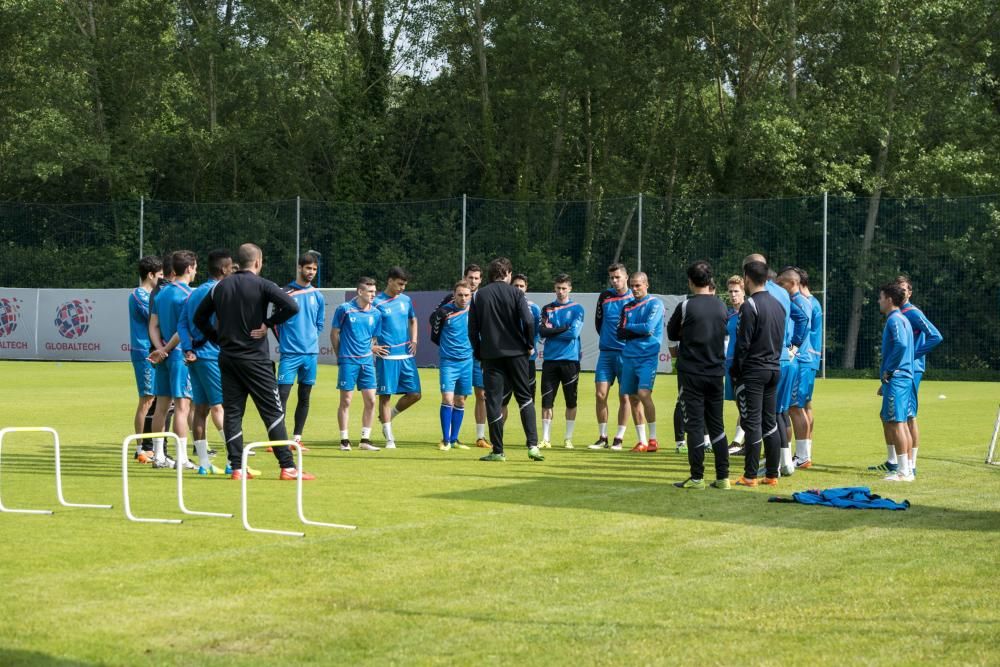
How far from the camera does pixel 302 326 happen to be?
14.3 meters

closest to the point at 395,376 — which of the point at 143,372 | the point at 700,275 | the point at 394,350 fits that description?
the point at 394,350

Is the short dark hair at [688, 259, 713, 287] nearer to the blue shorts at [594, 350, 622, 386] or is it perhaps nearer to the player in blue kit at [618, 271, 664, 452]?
the player in blue kit at [618, 271, 664, 452]

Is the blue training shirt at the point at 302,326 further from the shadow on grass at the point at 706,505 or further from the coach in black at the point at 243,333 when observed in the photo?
the shadow on grass at the point at 706,505

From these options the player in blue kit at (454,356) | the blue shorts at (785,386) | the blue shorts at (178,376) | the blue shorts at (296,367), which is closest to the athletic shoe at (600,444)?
the player in blue kit at (454,356)

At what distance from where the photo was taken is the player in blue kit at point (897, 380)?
1224 cm

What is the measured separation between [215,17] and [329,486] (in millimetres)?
42195

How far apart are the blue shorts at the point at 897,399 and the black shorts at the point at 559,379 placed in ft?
13.7

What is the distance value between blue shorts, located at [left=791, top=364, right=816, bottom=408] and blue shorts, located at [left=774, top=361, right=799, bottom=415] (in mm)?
129

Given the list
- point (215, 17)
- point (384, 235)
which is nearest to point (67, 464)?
point (384, 235)

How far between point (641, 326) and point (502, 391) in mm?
1913

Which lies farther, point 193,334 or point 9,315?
point 9,315

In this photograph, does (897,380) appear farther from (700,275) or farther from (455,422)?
(455,422)

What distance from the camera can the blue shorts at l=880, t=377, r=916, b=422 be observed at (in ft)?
40.2

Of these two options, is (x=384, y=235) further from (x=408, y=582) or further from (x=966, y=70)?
(x=408, y=582)
